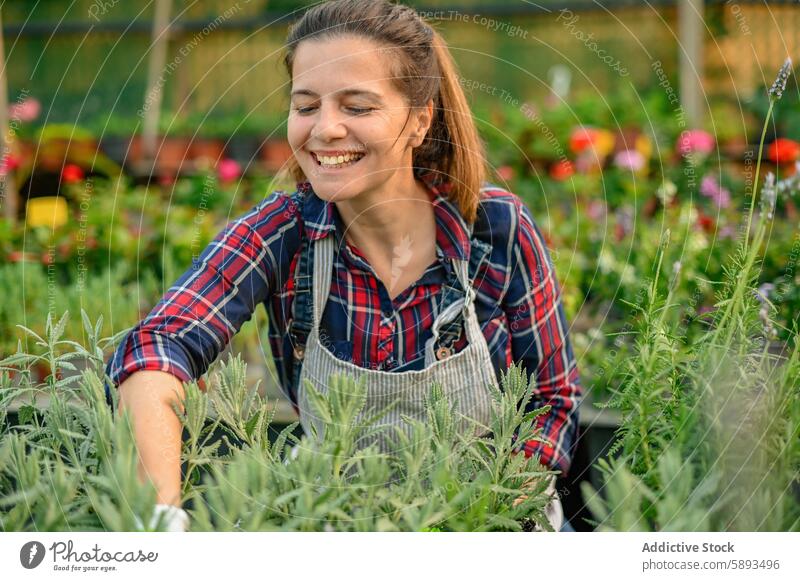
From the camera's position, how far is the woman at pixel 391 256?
1176mm

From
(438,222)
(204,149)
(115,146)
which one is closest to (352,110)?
(438,222)

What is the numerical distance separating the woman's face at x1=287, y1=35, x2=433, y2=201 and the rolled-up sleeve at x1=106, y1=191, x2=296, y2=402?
0.13 metres

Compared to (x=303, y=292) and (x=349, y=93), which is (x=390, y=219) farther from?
(x=349, y=93)

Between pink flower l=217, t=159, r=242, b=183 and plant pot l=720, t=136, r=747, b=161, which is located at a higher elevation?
pink flower l=217, t=159, r=242, b=183

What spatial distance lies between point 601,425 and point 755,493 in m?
0.84

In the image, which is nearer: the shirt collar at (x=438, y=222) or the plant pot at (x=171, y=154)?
the shirt collar at (x=438, y=222)

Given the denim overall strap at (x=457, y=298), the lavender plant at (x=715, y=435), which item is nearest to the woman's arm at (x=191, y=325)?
the denim overall strap at (x=457, y=298)

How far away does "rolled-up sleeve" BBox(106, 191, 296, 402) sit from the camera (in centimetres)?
102

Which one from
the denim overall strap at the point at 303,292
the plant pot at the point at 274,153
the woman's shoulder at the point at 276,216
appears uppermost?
the plant pot at the point at 274,153

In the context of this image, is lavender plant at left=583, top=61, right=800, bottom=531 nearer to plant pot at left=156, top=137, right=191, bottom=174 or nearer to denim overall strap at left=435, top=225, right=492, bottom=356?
denim overall strap at left=435, top=225, right=492, bottom=356

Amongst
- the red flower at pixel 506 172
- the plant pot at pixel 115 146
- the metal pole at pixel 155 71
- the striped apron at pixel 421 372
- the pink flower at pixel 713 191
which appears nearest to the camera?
the striped apron at pixel 421 372

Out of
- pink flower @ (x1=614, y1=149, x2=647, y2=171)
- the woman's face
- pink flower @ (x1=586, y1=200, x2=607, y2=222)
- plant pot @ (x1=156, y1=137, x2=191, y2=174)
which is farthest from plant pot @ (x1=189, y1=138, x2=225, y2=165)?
the woman's face

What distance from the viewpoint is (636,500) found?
2.44 ft
